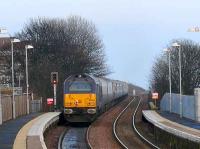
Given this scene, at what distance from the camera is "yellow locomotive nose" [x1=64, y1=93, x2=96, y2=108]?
41.1 m

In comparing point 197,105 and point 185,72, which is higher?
point 185,72

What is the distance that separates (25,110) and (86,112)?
35.6 ft

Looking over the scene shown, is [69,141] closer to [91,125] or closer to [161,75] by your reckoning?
[91,125]

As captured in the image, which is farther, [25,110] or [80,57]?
[80,57]

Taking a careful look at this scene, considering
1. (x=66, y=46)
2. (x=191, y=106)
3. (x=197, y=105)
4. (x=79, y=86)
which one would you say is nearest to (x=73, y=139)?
(x=79, y=86)

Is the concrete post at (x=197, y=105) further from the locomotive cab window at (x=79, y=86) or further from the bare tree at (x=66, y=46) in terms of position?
the bare tree at (x=66, y=46)

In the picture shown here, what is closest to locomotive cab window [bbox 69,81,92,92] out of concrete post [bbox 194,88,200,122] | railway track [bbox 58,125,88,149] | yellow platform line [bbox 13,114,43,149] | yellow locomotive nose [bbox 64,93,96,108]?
yellow locomotive nose [bbox 64,93,96,108]

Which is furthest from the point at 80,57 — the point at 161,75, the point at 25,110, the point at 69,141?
the point at 69,141

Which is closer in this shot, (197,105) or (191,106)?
(197,105)

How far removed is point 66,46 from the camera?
82750 millimetres

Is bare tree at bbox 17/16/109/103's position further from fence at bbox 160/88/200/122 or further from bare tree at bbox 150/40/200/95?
fence at bbox 160/88/200/122

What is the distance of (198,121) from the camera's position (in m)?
39.9

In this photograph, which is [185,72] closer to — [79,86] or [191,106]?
[191,106]

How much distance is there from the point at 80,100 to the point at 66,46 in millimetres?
41881
